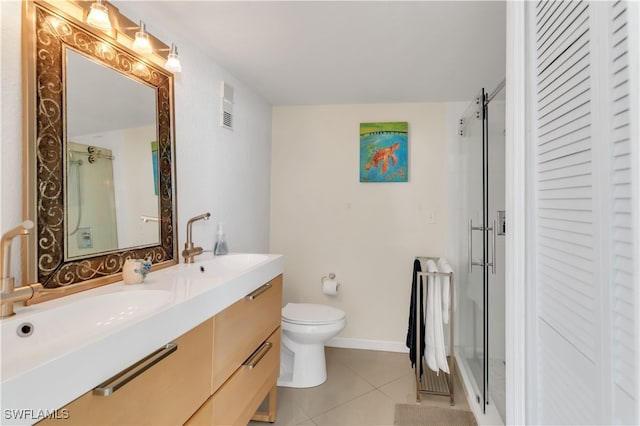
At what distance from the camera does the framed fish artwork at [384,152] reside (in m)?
2.95

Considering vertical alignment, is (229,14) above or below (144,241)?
above

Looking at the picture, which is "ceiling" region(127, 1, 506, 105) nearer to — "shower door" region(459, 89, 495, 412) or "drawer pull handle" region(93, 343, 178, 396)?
"shower door" region(459, 89, 495, 412)

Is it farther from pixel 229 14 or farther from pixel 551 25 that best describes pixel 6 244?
pixel 551 25

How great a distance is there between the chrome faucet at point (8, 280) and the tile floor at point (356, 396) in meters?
1.49

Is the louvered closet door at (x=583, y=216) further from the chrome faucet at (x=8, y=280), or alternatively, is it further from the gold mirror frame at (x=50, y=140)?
the gold mirror frame at (x=50, y=140)

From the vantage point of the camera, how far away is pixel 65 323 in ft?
3.29

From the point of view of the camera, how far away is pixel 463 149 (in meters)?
2.76

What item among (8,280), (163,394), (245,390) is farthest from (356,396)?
(8,280)

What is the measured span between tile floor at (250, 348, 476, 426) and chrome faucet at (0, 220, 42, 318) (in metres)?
1.49

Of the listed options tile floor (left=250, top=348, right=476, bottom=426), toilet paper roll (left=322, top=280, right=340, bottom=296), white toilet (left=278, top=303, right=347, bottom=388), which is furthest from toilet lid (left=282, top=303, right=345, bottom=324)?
tile floor (left=250, top=348, right=476, bottom=426)

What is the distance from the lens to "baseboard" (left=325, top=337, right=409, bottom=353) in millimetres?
2980

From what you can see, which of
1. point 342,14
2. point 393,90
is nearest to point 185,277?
point 342,14

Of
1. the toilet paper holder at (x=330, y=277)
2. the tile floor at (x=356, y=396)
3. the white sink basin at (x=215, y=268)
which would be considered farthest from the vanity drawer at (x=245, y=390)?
the toilet paper holder at (x=330, y=277)

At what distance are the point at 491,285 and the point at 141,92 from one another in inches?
84.4
